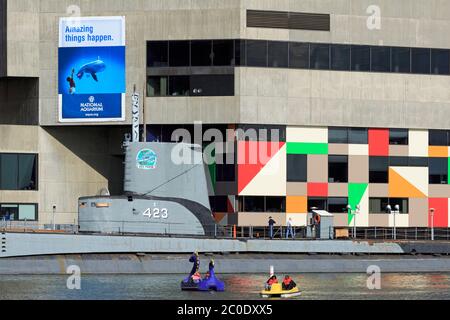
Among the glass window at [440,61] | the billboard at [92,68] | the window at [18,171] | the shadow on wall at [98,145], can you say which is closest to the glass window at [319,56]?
the glass window at [440,61]

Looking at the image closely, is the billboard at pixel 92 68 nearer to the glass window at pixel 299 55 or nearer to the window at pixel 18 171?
the window at pixel 18 171

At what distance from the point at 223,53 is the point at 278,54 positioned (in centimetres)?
336

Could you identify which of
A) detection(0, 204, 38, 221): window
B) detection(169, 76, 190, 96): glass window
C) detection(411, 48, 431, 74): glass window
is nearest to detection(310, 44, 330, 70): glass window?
detection(411, 48, 431, 74): glass window

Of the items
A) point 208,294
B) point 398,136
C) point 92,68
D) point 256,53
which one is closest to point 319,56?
point 256,53

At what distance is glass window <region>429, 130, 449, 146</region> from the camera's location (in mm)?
60562

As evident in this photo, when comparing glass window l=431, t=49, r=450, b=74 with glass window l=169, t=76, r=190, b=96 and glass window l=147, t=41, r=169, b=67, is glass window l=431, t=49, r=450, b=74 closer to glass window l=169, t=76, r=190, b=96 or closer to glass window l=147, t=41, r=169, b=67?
glass window l=169, t=76, r=190, b=96

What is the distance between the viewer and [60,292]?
113ft

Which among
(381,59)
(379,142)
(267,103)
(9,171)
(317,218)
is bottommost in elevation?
(317,218)

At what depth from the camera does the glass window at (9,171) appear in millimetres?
58531

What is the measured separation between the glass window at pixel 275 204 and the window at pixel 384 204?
5.90 m

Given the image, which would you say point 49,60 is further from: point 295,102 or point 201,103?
point 295,102

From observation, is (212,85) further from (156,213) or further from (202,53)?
(156,213)

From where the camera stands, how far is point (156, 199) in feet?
144

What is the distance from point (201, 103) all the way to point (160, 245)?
15243 mm
